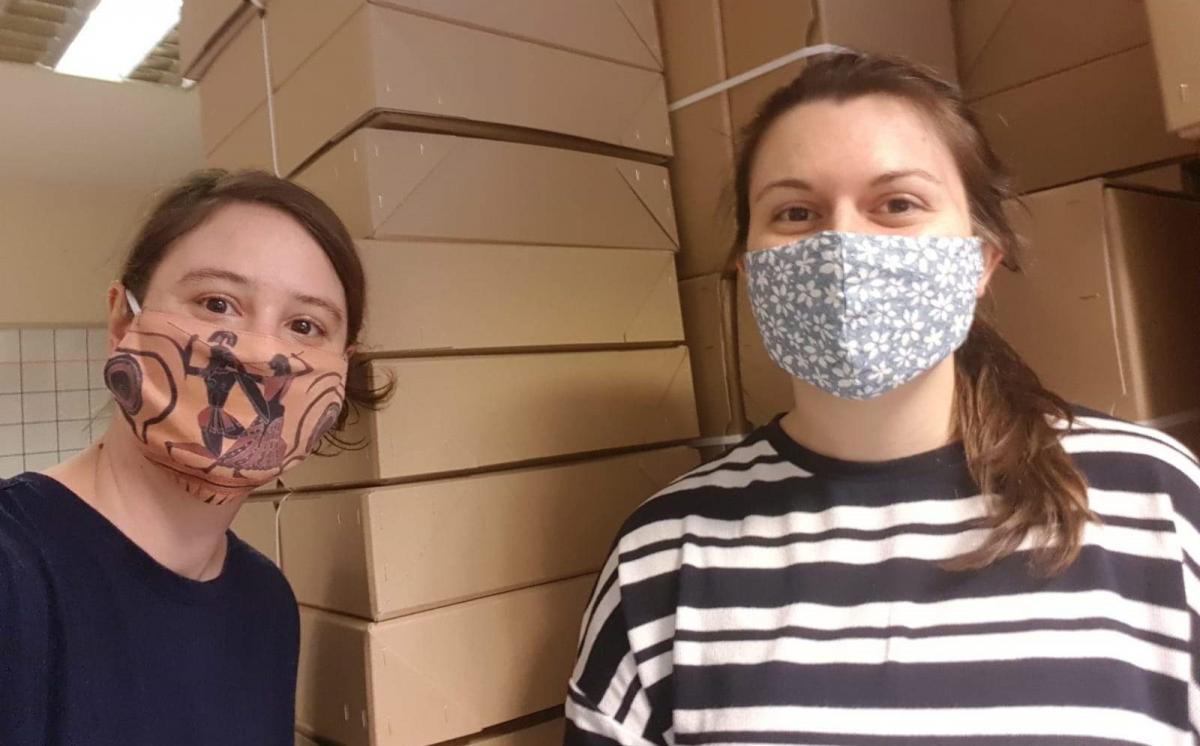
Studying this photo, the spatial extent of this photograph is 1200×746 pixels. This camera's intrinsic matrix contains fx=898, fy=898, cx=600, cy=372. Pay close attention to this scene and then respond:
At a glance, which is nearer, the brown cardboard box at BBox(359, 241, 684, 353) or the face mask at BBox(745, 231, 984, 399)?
the face mask at BBox(745, 231, 984, 399)

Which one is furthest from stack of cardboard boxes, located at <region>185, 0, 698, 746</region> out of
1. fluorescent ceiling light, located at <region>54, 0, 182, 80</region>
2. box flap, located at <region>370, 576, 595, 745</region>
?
fluorescent ceiling light, located at <region>54, 0, 182, 80</region>

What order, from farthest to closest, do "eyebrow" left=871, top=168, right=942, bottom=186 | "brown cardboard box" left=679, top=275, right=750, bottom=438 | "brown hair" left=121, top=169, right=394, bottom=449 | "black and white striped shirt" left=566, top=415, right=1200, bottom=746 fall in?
"brown cardboard box" left=679, top=275, right=750, bottom=438, "brown hair" left=121, top=169, right=394, bottom=449, "eyebrow" left=871, top=168, right=942, bottom=186, "black and white striped shirt" left=566, top=415, right=1200, bottom=746

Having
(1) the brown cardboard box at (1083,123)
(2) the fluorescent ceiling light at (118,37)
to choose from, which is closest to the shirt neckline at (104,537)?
(1) the brown cardboard box at (1083,123)

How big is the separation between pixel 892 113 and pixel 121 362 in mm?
807

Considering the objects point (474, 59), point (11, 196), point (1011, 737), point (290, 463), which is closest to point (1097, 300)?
point (1011, 737)

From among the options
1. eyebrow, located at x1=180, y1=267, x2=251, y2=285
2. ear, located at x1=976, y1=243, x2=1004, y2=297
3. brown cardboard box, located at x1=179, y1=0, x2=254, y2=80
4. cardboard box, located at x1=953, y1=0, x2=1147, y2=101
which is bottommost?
ear, located at x1=976, y1=243, x2=1004, y2=297

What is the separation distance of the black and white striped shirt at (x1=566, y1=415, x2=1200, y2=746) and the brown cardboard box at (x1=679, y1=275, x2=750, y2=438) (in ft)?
1.08

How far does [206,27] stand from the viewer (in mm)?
1356

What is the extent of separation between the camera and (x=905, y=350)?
2.75 feet

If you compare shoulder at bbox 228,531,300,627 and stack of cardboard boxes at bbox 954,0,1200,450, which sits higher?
stack of cardboard boxes at bbox 954,0,1200,450

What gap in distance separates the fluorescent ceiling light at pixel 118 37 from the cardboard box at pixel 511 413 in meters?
1.57

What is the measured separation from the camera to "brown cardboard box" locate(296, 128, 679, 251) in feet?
3.48

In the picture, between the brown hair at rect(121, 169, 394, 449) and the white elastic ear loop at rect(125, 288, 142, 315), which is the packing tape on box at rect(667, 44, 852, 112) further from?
the white elastic ear loop at rect(125, 288, 142, 315)

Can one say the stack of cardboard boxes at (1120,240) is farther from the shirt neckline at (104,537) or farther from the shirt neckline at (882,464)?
the shirt neckline at (104,537)
